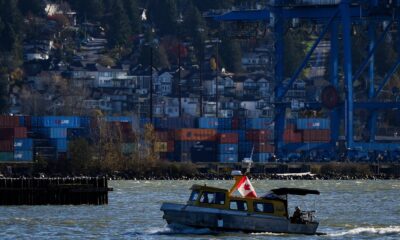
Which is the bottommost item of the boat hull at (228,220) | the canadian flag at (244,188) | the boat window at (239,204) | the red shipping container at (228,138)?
the boat hull at (228,220)

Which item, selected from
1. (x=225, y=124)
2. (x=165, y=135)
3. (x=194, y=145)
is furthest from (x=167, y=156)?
(x=225, y=124)

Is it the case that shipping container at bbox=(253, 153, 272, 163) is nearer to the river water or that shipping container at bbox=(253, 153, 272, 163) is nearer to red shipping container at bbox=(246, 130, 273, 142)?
red shipping container at bbox=(246, 130, 273, 142)

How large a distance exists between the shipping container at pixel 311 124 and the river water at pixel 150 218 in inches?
2703

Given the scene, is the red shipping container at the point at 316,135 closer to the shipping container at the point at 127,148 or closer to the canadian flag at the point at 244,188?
the shipping container at the point at 127,148

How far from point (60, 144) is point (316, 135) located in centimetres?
2469

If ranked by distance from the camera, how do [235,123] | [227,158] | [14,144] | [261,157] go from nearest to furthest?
[14,144] → [261,157] → [227,158] → [235,123]

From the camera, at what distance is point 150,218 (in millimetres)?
86125

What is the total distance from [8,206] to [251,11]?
75.6m

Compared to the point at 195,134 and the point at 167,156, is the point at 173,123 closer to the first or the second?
the point at 195,134

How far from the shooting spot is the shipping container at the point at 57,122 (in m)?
182

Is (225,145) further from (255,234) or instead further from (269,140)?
(255,234)

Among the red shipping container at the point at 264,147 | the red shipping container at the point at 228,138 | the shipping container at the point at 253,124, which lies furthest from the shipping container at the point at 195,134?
the shipping container at the point at 253,124

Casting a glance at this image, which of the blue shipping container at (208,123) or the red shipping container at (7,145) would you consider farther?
the blue shipping container at (208,123)

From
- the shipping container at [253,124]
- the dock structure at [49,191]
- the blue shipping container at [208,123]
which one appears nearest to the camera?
the dock structure at [49,191]
